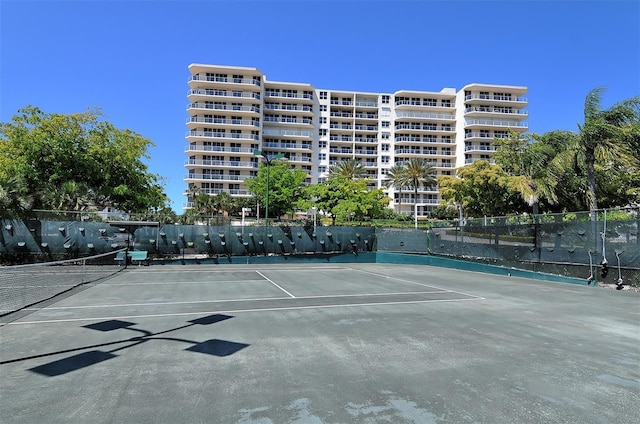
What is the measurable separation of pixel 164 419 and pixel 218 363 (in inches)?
69.0

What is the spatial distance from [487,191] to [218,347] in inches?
1559

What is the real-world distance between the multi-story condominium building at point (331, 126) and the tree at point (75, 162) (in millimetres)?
40041

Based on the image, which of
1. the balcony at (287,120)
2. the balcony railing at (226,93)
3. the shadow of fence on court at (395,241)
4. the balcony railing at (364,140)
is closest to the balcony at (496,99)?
the balcony railing at (364,140)

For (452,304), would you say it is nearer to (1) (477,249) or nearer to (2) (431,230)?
(1) (477,249)

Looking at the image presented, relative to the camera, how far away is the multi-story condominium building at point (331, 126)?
76.4 metres

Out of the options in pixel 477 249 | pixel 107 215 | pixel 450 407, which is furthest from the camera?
pixel 107 215

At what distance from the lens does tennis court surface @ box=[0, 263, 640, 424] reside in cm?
404

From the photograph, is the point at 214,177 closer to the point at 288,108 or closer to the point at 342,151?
the point at 288,108

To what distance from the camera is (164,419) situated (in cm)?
382

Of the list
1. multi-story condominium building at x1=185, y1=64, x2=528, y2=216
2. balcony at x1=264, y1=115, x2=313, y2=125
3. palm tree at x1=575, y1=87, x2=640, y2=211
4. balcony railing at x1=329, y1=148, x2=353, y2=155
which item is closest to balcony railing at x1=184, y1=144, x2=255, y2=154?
multi-story condominium building at x1=185, y1=64, x2=528, y2=216

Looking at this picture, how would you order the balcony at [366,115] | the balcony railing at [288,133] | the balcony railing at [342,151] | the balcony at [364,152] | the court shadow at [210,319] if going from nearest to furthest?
the court shadow at [210,319] < the balcony railing at [288,133] < the balcony railing at [342,151] < the balcony at [364,152] < the balcony at [366,115]

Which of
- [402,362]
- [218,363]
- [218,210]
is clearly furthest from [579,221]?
[218,210]

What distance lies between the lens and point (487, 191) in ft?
133

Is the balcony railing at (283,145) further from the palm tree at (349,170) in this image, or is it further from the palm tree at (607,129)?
the palm tree at (607,129)
